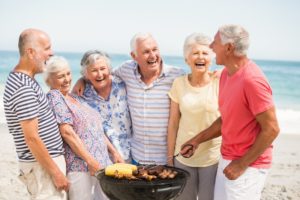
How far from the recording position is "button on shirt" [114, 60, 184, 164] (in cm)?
418

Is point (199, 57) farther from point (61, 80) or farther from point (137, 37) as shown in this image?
point (61, 80)

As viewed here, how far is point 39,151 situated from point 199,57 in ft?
5.37

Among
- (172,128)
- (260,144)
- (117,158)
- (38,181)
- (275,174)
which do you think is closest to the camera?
(260,144)

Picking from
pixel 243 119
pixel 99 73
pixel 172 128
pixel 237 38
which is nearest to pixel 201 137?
pixel 172 128

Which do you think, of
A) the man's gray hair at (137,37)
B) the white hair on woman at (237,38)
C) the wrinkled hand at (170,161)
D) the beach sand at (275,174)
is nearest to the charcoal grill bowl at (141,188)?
the wrinkled hand at (170,161)

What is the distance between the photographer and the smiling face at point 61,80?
3.79 m

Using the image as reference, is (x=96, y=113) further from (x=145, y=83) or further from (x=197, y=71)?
(x=197, y=71)

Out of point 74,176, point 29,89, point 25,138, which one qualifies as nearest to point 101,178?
point 74,176

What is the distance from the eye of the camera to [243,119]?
3.28 metres

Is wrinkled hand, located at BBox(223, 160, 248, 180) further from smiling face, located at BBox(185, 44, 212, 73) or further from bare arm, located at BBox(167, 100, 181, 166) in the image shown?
smiling face, located at BBox(185, 44, 212, 73)

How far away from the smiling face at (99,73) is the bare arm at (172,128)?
701 millimetres

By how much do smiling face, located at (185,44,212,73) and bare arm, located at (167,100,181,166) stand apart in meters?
0.41

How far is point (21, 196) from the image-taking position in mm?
6246

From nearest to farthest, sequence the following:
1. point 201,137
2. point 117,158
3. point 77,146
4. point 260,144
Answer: point 260,144 < point 77,146 < point 201,137 < point 117,158
